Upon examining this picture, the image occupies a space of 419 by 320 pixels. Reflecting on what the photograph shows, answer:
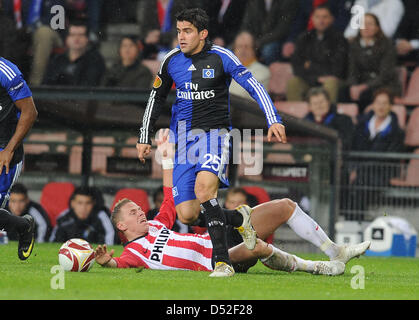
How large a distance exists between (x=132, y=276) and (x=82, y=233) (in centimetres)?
601

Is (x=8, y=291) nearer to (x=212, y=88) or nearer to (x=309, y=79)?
(x=212, y=88)

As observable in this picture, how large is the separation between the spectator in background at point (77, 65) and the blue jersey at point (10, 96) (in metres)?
6.20

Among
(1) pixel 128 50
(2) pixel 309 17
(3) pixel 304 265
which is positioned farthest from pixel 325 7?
(3) pixel 304 265

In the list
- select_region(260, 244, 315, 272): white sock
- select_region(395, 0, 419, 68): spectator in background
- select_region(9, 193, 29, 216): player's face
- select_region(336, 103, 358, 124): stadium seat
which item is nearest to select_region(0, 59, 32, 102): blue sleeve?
select_region(260, 244, 315, 272): white sock

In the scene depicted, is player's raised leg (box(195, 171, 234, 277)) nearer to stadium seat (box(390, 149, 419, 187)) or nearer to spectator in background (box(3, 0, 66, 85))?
stadium seat (box(390, 149, 419, 187))

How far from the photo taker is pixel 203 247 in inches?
283

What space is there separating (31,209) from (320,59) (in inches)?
210

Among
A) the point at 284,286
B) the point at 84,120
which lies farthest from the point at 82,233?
the point at 284,286

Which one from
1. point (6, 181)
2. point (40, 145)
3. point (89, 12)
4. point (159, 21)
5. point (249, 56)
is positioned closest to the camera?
point (6, 181)

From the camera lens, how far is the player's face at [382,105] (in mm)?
13523

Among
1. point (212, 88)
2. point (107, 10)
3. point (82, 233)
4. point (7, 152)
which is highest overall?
point (107, 10)

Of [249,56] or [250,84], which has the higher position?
[249,56]

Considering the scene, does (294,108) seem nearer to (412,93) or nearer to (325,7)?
(325,7)
